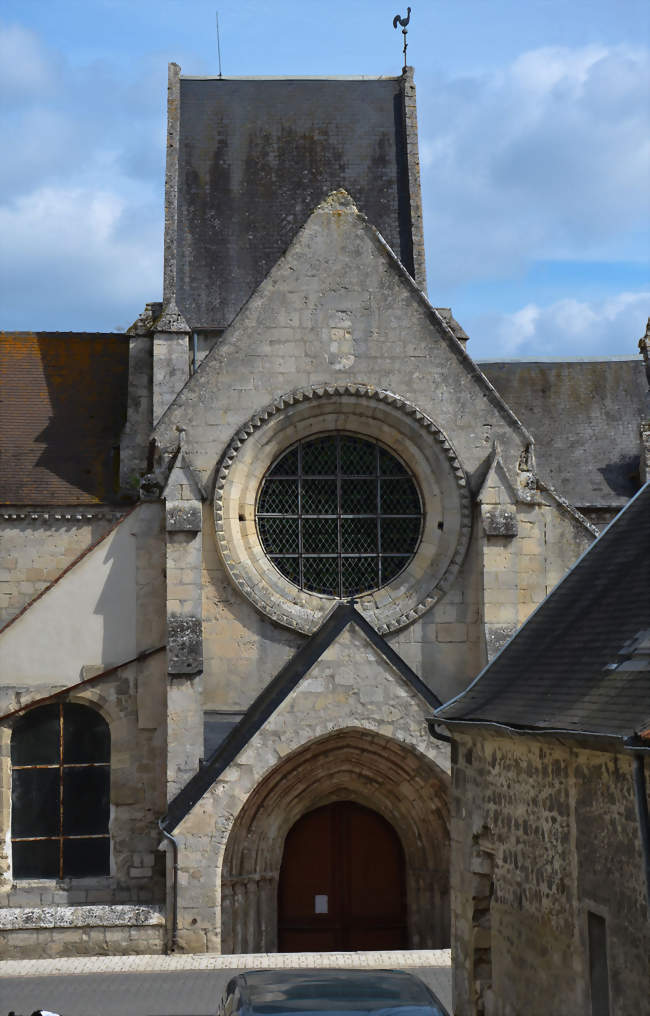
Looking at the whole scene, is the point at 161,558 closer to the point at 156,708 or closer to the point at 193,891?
the point at 156,708

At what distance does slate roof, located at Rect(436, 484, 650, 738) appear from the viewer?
27.3 feet

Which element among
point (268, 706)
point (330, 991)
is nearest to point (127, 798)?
point (268, 706)

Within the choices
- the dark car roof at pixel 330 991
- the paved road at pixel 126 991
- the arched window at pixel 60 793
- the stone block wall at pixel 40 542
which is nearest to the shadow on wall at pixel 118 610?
the arched window at pixel 60 793

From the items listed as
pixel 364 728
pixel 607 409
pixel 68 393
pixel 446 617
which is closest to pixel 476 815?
pixel 364 728

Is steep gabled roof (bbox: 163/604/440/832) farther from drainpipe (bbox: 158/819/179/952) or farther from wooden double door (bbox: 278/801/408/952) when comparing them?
wooden double door (bbox: 278/801/408/952)

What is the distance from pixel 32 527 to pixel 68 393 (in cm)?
280

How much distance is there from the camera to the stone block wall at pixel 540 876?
315 inches

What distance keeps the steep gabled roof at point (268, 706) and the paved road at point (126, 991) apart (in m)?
1.57

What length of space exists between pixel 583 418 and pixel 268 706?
1128 centimetres

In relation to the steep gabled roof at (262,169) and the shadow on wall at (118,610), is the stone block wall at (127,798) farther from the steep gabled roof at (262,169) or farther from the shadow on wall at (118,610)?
the steep gabled roof at (262,169)

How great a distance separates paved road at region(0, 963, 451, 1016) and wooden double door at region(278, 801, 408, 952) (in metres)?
→ 2.03

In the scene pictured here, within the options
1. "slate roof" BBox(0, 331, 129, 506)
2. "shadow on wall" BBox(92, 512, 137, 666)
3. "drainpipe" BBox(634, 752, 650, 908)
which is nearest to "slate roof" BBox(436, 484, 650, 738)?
"drainpipe" BBox(634, 752, 650, 908)

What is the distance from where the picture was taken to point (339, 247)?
16.0 m

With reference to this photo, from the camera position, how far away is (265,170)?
2195cm
